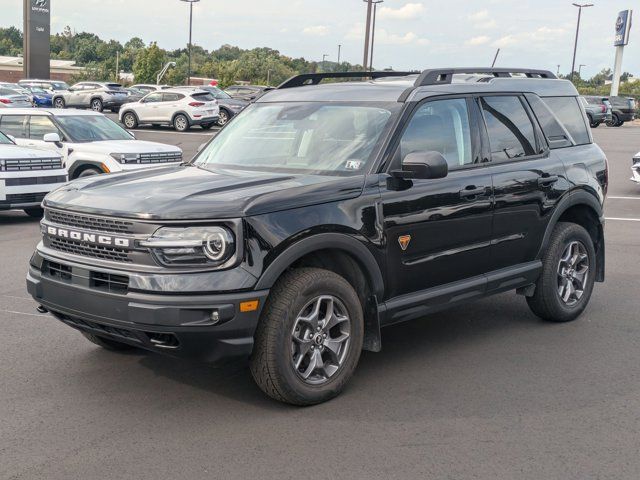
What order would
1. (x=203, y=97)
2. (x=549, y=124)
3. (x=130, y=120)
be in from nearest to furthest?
(x=549, y=124)
(x=203, y=97)
(x=130, y=120)

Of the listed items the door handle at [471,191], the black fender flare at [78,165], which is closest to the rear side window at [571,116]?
the door handle at [471,191]

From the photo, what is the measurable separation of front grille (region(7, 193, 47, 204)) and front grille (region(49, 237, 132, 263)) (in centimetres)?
719

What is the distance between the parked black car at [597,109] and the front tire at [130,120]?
24.5 m

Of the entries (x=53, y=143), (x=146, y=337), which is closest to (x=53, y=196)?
(x=146, y=337)

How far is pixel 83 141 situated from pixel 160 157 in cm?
140

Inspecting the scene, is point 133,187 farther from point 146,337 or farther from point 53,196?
point 146,337

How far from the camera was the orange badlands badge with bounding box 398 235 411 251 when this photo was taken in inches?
201

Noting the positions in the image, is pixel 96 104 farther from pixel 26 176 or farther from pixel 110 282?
pixel 110 282

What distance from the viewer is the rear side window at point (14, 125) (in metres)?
14.4

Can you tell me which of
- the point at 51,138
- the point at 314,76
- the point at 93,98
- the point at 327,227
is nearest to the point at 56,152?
the point at 51,138

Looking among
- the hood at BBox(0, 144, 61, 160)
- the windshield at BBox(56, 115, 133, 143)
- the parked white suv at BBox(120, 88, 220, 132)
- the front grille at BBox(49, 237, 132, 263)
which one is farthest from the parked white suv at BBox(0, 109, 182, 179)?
the parked white suv at BBox(120, 88, 220, 132)

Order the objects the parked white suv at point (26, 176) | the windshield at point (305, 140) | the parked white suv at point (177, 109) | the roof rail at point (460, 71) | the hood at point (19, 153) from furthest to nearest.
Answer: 1. the parked white suv at point (177, 109)
2. the hood at point (19, 153)
3. the parked white suv at point (26, 176)
4. the roof rail at point (460, 71)
5. the windshield at point (305, 140)

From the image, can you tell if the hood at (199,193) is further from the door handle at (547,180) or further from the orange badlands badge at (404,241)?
the door handle at (547,180)

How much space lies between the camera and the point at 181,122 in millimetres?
33469
